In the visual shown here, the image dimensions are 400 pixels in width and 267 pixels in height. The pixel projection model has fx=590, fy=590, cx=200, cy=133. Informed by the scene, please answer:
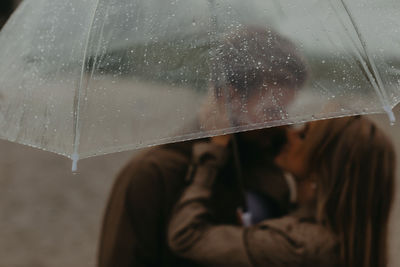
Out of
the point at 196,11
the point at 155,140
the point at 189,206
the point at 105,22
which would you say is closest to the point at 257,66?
the point at 196,11

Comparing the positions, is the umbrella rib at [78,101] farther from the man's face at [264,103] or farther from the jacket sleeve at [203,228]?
the jacket sleeve at [203,228]

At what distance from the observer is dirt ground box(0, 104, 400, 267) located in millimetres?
4949

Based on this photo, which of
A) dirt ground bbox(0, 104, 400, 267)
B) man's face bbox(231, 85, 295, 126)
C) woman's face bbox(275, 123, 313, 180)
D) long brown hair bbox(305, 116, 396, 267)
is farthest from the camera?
dirt ground bbox(0, 104, 400, 267)

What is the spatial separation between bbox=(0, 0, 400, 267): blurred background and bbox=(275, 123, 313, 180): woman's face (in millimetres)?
2597

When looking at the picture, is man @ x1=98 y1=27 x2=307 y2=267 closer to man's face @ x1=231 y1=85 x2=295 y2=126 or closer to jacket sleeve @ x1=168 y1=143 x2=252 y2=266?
jacket sleeve @ x1=168 y1=143 x2=252 y2=266

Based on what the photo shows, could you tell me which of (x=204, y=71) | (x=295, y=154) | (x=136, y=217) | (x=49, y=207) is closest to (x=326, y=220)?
(x=295, y=154)

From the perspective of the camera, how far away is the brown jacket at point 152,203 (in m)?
2.46

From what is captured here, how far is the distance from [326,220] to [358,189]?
17 centimetres

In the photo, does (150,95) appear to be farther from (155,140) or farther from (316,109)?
(316,109)

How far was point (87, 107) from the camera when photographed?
1.83m

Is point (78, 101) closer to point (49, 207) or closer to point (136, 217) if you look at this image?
point (136, 217)

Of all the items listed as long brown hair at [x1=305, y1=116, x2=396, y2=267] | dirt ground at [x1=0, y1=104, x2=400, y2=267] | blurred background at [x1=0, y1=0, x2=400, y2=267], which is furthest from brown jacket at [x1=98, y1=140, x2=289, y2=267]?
dirt ground at [x1=0, y1=104, x2=400, y2=267]

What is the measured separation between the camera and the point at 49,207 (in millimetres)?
5672

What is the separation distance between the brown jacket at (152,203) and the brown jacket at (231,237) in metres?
0.12
